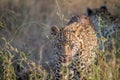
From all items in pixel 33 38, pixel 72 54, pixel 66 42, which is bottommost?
pixel 72 54

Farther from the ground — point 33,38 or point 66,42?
point 33,38

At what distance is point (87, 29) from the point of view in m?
7.95

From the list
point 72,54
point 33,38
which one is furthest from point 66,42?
point 33,38

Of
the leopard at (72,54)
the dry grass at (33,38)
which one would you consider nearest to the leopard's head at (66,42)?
the leopard at (72,54)

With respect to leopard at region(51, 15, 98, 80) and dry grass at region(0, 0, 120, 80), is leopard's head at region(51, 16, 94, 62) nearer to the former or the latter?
leopard at region(51, 15, 98, 80)

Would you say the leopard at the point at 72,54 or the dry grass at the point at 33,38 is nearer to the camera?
the leopard at the point at 72,54

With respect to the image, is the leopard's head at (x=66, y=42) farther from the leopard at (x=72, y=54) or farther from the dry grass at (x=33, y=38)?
the dry grass at (x=33, y=38)

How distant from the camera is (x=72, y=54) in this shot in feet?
23.3

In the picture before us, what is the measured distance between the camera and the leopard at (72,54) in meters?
7.03

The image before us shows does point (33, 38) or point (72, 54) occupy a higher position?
point (33, 38)

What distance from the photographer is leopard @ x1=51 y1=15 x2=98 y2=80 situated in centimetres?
703

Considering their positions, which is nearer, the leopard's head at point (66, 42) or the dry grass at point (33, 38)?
the leopard's head at point (66, 42)

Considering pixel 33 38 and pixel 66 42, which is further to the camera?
pixel 33 38

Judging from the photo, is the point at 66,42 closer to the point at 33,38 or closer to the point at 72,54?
the point at 72,54
